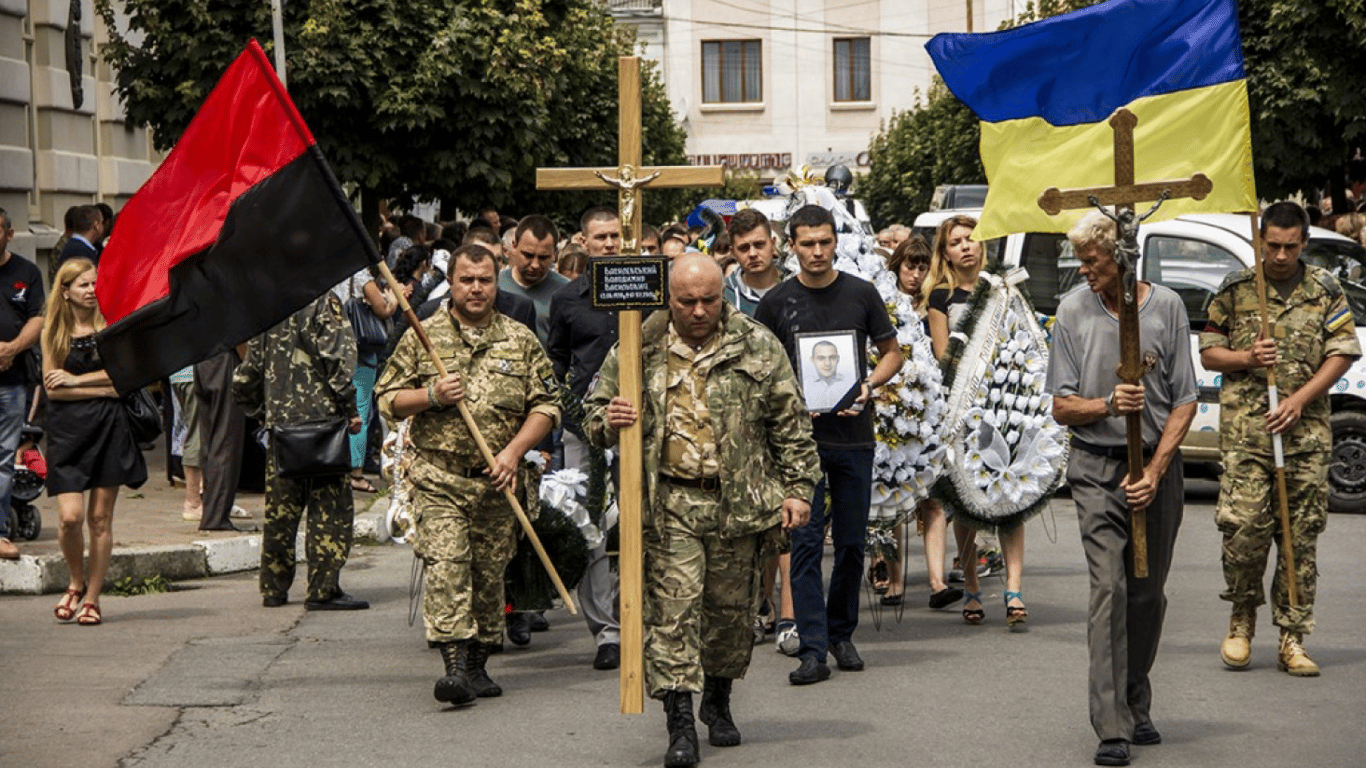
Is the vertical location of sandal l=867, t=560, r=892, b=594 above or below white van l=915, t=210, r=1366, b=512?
below

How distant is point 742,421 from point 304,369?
4516 mm

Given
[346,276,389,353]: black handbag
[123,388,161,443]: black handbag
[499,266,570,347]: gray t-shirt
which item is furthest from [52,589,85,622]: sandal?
[346,276,389,353]: black handbag

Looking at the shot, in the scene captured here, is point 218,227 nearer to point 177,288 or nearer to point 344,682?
point 177,288

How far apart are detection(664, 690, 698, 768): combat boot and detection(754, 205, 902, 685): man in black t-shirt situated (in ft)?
5.73

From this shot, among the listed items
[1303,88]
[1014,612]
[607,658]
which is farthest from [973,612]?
[1303,88]

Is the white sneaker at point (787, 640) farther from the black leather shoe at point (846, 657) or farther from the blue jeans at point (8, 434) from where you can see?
the blue jeans at point (8, 434)

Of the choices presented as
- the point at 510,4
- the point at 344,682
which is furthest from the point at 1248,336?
the point at 510,4

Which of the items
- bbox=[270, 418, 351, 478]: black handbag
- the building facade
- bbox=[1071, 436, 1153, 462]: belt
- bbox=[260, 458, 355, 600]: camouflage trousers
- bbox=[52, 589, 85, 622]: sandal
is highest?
the building facade

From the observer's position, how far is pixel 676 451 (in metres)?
8.21

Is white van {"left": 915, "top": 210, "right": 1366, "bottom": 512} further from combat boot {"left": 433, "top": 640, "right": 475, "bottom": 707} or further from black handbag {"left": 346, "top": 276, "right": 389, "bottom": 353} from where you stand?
combat boot {"left": 433, "top": 640, "right": 475, "bottom": 707}

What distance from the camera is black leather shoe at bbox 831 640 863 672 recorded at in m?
9.92

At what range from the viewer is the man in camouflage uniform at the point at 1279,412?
9812mm

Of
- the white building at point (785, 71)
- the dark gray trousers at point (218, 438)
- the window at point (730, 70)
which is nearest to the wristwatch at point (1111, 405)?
the dark gray trousers at point (218, 438)

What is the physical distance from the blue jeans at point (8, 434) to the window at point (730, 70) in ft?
175
